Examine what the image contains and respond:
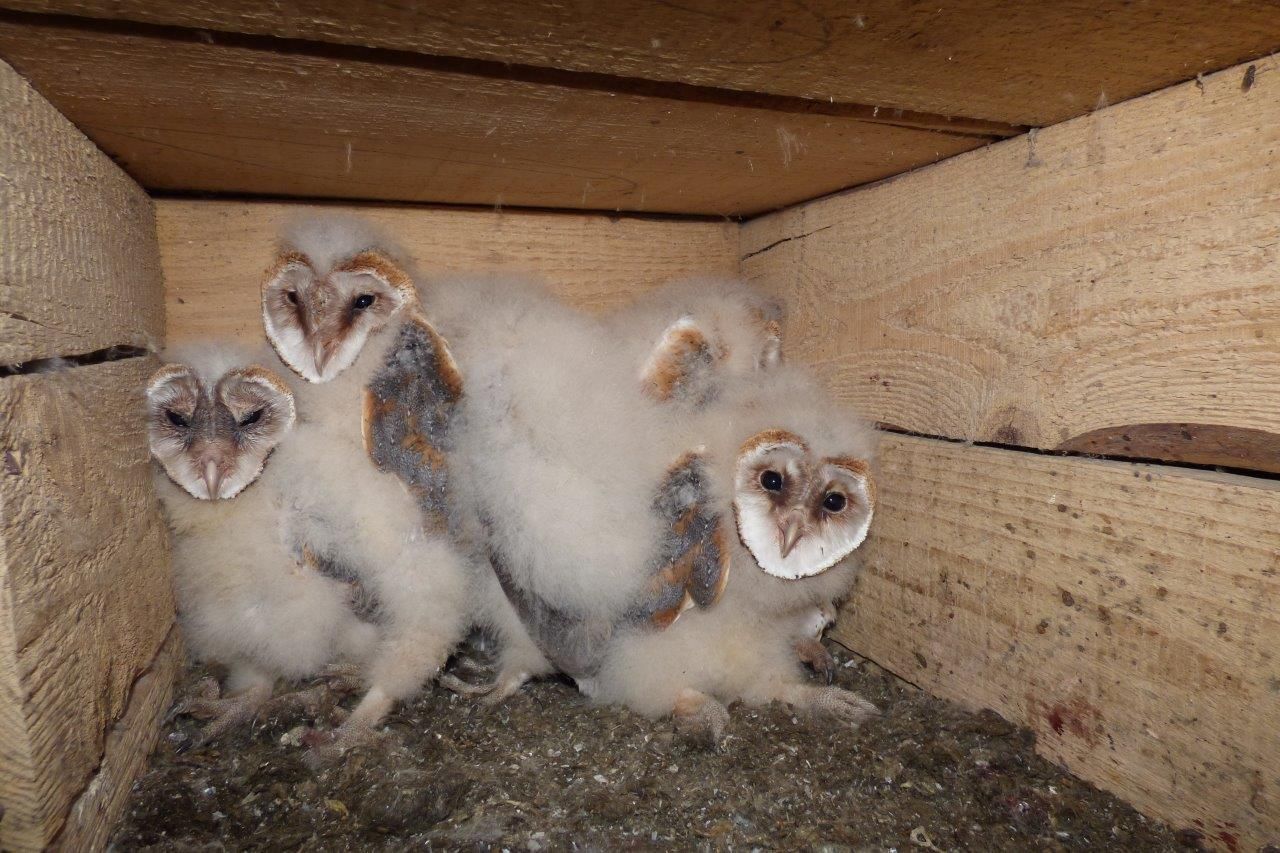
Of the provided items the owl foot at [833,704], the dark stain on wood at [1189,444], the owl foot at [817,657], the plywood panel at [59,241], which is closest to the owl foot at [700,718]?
the owl foot at [833,704]

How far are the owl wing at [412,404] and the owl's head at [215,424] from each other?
0.23 m

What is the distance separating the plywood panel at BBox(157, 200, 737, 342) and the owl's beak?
1.12 meters

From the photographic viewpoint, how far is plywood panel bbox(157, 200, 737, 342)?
211cm

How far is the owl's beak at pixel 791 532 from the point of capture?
1756 mm

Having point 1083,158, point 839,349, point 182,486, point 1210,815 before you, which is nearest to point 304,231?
point 182,486

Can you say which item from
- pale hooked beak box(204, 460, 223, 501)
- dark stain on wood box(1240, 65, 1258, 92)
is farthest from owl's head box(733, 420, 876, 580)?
pale hooked beak box(204, 460, 223, 501)

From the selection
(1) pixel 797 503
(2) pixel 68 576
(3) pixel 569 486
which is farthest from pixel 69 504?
(1) pixel 797 503

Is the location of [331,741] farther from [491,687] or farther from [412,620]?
[491,687]

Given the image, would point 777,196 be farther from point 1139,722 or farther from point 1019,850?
point 1019,850

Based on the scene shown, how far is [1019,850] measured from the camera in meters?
1.42

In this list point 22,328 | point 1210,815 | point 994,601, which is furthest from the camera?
point 994,601

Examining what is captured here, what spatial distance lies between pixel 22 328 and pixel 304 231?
0.77m

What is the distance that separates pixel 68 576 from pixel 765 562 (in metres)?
1.36

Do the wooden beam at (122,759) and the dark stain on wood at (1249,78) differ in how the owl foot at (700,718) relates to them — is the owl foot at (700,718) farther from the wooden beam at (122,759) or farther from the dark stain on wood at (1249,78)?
the dark stain on wood at (1249,78)
